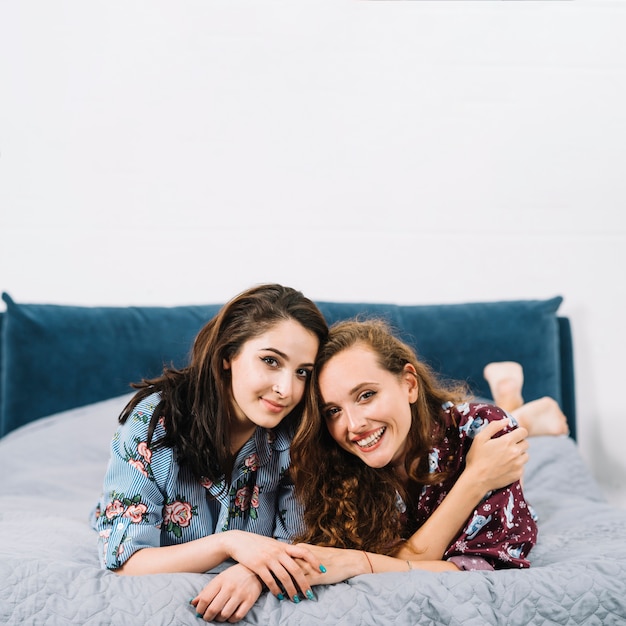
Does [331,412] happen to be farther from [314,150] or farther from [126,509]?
[314,150]

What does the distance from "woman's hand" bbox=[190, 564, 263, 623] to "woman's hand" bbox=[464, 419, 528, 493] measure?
0.48m

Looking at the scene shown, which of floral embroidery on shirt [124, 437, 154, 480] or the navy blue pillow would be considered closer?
floral embroidery on shirt [124, 437, 154, 480]

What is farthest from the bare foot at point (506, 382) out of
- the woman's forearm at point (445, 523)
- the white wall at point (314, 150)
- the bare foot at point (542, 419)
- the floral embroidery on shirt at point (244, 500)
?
the floral embroidery on shirt at point (244, 500)

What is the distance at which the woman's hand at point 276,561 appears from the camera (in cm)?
115

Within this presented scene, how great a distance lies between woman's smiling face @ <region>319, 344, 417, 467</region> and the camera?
4.47 ft

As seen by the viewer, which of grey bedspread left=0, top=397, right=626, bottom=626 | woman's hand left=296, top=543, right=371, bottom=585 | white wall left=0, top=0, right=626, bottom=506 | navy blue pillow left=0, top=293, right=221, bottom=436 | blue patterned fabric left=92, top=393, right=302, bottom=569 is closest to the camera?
grey bedspread left=0, top=397, right=626, bottom=626

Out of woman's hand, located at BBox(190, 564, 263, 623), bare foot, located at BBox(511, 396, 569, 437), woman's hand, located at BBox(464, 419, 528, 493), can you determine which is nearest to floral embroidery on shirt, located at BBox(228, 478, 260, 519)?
woman's hand, located at BBox(190, 564, 263, 623)

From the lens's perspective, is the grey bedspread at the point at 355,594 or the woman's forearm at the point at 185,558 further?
the woman's forearm at the point at 185,558

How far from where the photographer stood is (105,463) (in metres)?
1.93

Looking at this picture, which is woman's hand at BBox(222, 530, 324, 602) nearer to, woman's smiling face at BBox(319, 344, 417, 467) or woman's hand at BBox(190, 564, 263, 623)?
woman's hand at BBox(190, 564, 263, 623)

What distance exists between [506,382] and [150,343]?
1.05 meters

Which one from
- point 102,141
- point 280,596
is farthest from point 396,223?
point 280,596

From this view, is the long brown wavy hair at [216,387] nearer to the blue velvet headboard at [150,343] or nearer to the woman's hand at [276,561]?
the woman's hand at [276,561]

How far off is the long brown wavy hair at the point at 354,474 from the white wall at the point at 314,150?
3.47 ft
